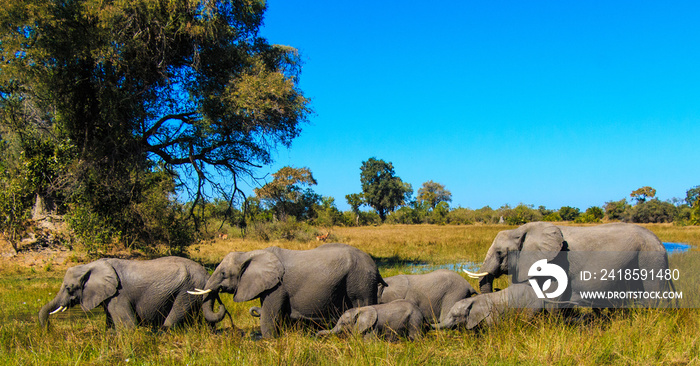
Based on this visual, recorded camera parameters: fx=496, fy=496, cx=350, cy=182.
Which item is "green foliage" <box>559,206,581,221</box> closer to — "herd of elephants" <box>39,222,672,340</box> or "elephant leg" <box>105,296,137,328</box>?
"herd of elephants" <box>39,222,672,340</box>

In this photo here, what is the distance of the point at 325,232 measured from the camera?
1276 inches

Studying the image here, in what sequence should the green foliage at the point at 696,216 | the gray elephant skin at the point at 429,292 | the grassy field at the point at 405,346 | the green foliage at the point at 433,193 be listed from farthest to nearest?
the green foliage at the point at 433,193
the green foliage at the point at 696,216
the gray elephant skin at the point at 429,292
the grassy field at the point at 405,346

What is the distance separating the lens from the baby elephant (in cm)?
668

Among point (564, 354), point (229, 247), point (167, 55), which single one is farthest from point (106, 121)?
point (564, 354)

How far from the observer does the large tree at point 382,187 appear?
285 ft

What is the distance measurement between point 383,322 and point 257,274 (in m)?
1.94

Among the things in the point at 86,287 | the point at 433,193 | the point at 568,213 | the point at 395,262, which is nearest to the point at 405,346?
the point at 86,287

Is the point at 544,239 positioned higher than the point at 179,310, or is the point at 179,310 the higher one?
the point at 544,239

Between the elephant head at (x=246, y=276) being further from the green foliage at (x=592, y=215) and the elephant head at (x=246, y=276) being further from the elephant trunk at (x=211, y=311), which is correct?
the green foliage at (x=592, y=215)

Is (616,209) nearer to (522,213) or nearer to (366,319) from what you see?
(522,213)

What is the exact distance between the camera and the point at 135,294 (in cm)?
716

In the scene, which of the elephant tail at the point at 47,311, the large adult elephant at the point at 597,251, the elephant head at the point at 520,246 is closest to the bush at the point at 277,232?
the elephant head at the point at 520,246

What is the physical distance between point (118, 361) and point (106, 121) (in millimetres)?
11451

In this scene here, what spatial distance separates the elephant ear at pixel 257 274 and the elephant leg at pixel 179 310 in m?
0.72
